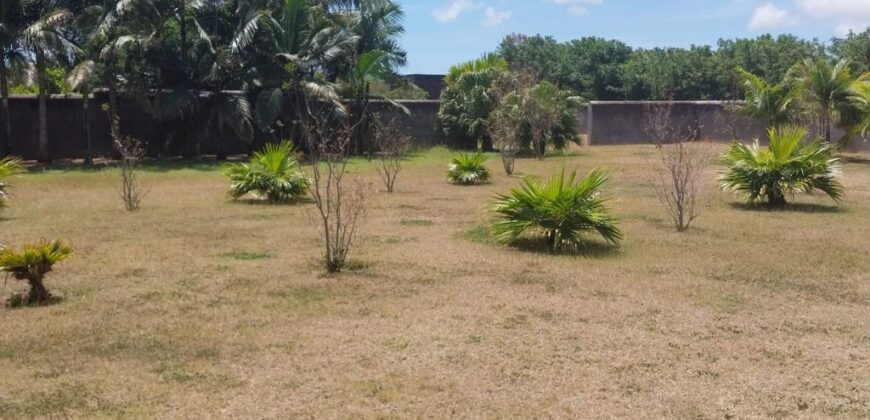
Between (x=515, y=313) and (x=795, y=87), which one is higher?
(x=795, y=87)

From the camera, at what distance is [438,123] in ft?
86.5

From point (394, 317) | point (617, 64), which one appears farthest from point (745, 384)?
point (617, 64)

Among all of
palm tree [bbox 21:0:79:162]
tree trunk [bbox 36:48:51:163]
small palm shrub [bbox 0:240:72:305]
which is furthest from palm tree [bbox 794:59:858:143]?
small palm shrub [bbox 0:240:72:305]

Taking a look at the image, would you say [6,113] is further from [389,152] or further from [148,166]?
[389,152]

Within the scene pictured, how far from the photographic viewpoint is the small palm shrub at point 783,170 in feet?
39.8

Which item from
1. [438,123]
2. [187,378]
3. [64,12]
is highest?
[64,12]

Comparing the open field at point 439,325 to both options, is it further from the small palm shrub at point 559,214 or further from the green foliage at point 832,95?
the green foliage at point 832,95

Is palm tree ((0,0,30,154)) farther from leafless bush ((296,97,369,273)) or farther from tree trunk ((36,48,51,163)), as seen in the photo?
leafless bush ((296,97,369,273))

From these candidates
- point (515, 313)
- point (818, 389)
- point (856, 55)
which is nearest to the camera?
point (818, 389)

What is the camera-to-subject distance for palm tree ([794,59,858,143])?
68.3 feet

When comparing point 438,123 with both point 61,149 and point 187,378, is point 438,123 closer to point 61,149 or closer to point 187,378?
point 61,149

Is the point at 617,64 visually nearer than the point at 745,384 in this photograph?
No

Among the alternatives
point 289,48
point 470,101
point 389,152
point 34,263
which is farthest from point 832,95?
point 34,263

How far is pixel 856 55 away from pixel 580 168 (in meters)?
17.8
